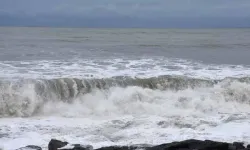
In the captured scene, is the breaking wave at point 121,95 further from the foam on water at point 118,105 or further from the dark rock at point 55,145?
the dark rock at point 55,145

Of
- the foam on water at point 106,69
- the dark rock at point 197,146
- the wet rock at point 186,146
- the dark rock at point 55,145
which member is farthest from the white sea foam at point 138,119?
the foam on water at point 106,69

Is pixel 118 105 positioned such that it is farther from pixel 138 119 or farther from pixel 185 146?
pixel 185 146

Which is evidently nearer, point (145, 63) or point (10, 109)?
point (10, 109)

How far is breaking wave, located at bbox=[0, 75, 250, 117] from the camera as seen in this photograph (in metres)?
16.0

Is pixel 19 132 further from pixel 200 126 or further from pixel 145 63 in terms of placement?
pixel 145 63

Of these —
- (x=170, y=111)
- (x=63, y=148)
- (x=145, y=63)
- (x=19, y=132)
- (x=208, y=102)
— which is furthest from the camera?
(x=145, y=63)

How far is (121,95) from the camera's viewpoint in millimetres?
17641

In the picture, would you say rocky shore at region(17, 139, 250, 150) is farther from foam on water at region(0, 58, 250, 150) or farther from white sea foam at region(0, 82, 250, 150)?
foam on water at region(0, 58, 250, 150)

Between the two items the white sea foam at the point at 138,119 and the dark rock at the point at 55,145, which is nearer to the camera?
the dark rock at the point at 55,145

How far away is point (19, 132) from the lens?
12.0 m

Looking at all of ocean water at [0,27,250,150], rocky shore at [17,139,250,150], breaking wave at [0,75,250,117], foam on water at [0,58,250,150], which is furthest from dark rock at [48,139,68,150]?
breaking wave at [0,75,250,117]

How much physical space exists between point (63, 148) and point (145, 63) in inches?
674

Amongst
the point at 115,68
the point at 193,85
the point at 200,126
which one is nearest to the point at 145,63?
the point at 115,68

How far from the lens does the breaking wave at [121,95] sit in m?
16.0
